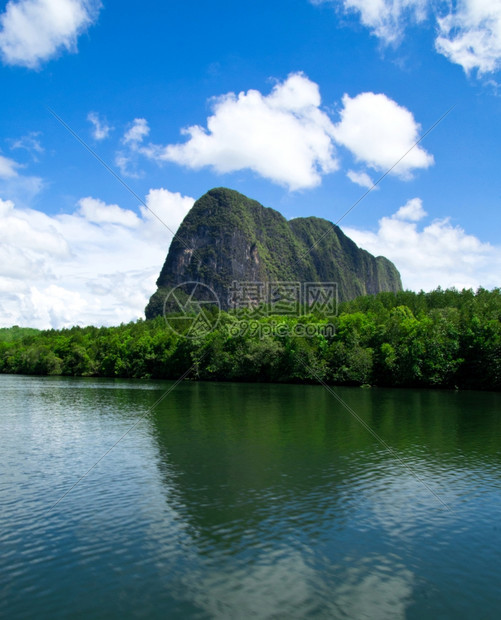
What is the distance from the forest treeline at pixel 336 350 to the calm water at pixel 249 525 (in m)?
48.5

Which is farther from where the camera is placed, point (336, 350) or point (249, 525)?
point (336, 350)

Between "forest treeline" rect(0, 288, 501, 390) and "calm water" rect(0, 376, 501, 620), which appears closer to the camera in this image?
"calm water" rect(0, 376, 501, 620)

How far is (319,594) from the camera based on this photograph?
38.0 feet

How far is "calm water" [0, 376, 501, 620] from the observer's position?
11383mm

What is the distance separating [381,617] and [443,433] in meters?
25.6

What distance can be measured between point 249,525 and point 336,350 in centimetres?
7459

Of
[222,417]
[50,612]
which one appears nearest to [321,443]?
[222,417]

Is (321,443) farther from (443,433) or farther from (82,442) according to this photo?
(82,442)

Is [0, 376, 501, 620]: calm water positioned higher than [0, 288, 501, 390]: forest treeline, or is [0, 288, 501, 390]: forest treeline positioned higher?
[0, 288, 501, 390]: forest treeline

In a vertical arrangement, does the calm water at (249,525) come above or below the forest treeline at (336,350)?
below

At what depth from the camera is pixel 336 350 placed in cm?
8881

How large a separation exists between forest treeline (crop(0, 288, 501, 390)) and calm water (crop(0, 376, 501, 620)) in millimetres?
48459

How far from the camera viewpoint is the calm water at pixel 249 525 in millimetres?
11383

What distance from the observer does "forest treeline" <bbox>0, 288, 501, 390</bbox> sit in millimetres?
78688
